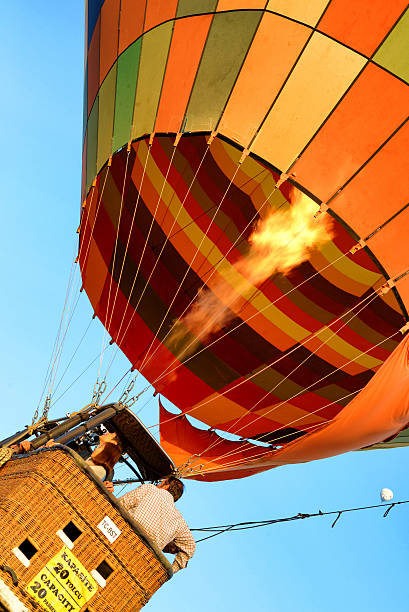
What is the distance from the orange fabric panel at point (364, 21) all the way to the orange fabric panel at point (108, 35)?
175cm

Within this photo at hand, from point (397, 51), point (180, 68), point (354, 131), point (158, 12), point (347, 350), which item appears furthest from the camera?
point (347, 350)

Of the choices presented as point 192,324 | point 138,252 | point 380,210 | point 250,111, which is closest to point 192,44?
point 250,111

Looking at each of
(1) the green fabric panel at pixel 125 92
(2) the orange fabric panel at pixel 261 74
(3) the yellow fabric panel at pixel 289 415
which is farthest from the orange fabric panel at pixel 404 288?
(3) the yellow fabric panel at pixel 289 415

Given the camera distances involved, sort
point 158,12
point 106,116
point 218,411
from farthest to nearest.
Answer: point 218,411 < point 106,116 < point 158,12

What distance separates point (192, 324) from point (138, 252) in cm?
88

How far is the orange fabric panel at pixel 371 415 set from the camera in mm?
3661


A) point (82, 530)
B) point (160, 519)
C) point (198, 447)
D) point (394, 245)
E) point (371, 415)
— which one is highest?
point (394, 245)

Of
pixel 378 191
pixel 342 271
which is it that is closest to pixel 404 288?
pixel 378 191

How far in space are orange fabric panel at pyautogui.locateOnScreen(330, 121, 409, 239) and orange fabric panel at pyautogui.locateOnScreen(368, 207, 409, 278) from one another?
57 millimetres

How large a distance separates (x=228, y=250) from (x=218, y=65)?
2052mm

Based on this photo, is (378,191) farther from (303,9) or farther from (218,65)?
(218,65)

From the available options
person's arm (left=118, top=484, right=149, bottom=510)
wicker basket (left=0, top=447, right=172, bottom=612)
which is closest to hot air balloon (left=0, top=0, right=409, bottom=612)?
wicker basket (left=0, top=447, right=172, bottom=612)

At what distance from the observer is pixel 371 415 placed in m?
3.73

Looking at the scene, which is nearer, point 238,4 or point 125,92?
point 238,4
